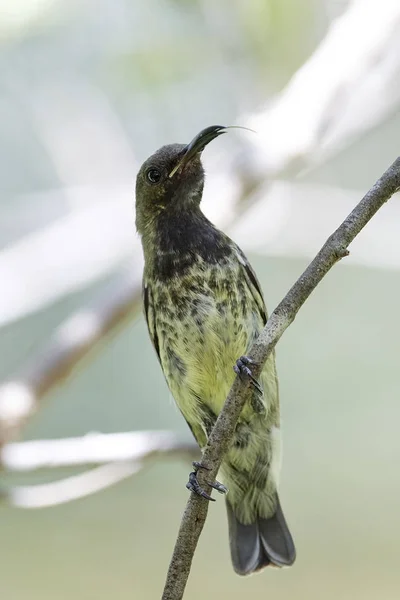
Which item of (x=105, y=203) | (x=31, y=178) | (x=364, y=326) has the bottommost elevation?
(x=105, y=203)

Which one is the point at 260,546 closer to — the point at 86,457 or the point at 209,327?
the point at 86,457

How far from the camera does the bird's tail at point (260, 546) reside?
4.58 m

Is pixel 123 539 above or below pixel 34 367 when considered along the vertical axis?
above

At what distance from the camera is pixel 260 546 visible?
4645 millimetres

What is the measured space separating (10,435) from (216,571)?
5211 mm

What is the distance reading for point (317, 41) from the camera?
6.23m

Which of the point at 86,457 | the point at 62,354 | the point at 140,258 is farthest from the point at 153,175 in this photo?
the point at 86,457

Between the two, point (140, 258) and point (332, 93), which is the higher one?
point (332, 93)

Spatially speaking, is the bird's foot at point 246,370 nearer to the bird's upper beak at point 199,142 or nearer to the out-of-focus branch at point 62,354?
the bird's upper beak at point 199,142

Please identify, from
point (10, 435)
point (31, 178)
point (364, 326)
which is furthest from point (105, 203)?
point (364, 326)

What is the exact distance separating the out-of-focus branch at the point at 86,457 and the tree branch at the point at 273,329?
1.21 m

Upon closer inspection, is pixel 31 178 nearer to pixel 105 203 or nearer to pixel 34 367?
pixel 105 203

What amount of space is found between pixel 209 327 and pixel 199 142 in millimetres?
836

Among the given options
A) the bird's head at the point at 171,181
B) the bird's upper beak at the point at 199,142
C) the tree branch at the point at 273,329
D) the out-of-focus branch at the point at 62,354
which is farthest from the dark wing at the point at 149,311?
the tree branch at the point at 273,329
